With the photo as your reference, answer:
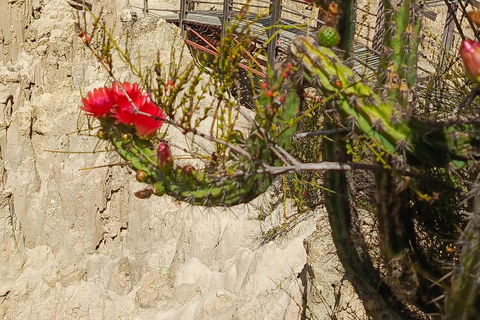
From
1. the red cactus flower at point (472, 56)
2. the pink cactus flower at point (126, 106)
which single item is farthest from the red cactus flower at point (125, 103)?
the red cactus flower at point (472, 56)

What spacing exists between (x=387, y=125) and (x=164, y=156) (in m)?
0.72

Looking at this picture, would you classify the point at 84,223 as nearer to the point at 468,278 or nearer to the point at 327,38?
the point at 327,38

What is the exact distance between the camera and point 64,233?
8016 mm

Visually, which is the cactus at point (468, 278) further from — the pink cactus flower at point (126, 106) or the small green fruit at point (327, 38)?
the pink cactus flower at point (126, 106)

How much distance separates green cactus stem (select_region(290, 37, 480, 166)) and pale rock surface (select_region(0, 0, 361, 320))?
9.91 ft

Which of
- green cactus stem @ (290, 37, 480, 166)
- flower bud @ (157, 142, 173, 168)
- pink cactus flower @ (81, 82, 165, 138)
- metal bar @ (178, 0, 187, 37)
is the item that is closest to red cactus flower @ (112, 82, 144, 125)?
pink cactus flower @ (81, 82, 165, 138)

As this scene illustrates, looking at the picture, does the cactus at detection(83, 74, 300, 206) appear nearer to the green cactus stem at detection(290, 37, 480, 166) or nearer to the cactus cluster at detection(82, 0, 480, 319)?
the cactus cluster at detection(82, 0, 480, 319)

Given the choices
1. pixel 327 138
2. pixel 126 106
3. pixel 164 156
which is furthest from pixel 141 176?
pixel 327 138

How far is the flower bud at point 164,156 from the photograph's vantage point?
188 cm

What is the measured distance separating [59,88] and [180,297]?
13.6 ft

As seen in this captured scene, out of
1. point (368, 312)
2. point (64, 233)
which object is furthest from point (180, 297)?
point (368, 312)

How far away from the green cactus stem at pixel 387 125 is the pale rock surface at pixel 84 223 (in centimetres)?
302

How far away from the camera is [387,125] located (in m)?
1.84

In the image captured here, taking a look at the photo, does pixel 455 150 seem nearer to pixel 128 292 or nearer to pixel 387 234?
pixel 387 234
